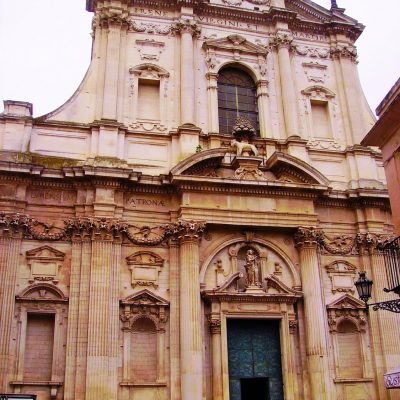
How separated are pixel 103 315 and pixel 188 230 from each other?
3109 mm

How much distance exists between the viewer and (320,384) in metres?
15.1

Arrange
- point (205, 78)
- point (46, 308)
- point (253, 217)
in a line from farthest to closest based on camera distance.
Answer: point (205, 78) → point (253, 217) → point (46, 308)

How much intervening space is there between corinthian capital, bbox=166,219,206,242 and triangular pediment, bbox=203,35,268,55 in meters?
6.45

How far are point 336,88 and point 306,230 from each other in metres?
5.84

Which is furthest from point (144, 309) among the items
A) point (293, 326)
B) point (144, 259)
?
point (293, 326)

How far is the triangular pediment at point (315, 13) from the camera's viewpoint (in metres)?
20.6

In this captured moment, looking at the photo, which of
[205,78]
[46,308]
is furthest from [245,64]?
[46,308]

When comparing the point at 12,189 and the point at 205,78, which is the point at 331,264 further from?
the point at 12,189

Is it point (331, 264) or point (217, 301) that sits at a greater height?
point (331, 264)

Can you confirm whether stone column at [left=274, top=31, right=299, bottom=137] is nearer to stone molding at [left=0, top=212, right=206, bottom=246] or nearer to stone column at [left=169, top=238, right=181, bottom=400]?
stone molding at [left=0, top=212, right=206, bottom=246]

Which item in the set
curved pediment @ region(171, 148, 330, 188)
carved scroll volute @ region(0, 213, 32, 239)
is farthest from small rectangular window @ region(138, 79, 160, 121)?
carved scroll volute @ region(0, 213, 32, 239)

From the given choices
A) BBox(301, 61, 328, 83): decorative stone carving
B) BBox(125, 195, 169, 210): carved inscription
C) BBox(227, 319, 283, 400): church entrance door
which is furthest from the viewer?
BBox(301, 61, 328, 83): decorative stone carving

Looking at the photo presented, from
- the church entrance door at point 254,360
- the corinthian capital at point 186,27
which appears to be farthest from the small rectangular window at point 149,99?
the church entrance door at point 254,360

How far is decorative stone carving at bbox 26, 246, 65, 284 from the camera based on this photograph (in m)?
14.9
